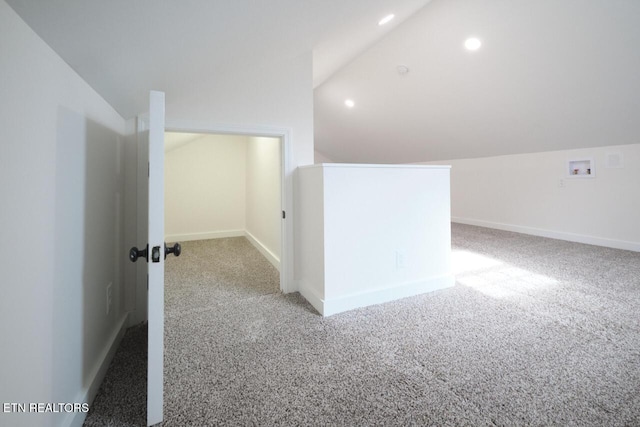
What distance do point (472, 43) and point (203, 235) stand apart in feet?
17.3

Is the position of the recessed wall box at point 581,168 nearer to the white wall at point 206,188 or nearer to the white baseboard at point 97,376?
the white wall at point 206,188

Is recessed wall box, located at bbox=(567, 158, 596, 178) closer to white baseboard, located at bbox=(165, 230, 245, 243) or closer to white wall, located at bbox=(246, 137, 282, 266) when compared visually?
white wall, located at bbox=(246, 137, 282, 266)

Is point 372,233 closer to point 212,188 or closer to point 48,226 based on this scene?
point 48,226

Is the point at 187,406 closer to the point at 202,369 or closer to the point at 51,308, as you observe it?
the point at 202,369

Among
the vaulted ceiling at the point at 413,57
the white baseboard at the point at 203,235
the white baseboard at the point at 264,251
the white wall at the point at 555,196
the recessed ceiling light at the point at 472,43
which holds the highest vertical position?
the recessed ceiling light at the point at 472,43

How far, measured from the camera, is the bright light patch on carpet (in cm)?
267

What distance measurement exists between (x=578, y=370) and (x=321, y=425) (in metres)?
1.44

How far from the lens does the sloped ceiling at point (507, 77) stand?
287cm

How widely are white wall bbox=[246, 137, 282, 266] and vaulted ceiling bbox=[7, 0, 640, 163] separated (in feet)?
4.26

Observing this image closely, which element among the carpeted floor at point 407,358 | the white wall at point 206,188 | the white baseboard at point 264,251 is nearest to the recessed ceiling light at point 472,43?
the carpeted floor at point 407,358

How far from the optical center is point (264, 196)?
4.23 metres

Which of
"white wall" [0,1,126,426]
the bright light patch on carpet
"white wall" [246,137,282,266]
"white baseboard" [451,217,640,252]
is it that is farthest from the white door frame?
"white baseboard" [451,217,640,252]

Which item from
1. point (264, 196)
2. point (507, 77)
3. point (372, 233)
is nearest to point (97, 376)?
point (372, 233)

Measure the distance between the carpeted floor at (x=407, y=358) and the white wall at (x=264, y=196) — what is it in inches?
38.3
